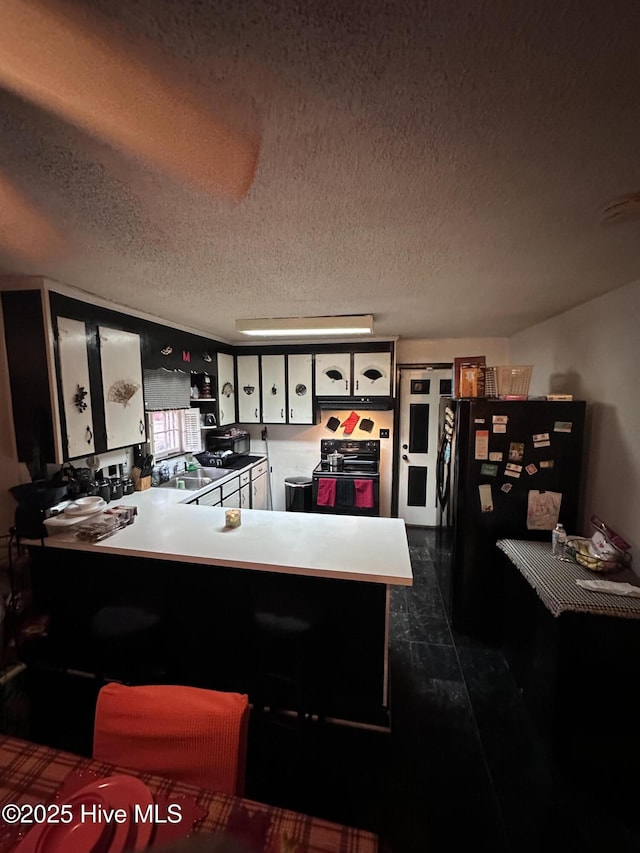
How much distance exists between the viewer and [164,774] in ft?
3.22

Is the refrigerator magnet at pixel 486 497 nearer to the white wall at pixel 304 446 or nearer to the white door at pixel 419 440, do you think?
the white door at pixel 419 440

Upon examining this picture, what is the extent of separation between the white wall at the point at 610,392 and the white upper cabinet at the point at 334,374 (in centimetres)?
213

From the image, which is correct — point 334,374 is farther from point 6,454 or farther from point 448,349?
point 6,454

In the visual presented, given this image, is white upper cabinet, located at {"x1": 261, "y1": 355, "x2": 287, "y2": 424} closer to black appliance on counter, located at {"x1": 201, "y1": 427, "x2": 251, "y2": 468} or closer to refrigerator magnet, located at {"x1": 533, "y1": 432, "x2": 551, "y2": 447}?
black appliance on counter, located at {"x1": 201, "y1": 427, "x2": 251, "y2": 468}

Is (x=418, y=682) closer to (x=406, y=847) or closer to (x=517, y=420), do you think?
(x=406, y=847)

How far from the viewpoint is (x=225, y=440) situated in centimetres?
409

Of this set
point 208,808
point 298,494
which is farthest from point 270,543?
point 298,494

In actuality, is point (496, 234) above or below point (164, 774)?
above

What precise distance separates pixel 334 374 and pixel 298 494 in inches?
61.7

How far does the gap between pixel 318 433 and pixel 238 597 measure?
2.84m

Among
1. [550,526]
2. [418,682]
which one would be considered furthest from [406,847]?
[550,526]

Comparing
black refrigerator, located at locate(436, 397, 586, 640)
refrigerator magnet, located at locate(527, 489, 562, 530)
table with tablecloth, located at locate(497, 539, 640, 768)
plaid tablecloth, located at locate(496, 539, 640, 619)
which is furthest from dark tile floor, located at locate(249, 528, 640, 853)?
refrigerator magnet, located at locate(527, 489, 562, 530)

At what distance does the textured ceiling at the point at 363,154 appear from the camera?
0.57 meters

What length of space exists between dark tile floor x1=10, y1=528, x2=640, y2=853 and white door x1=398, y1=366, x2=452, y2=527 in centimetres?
230
